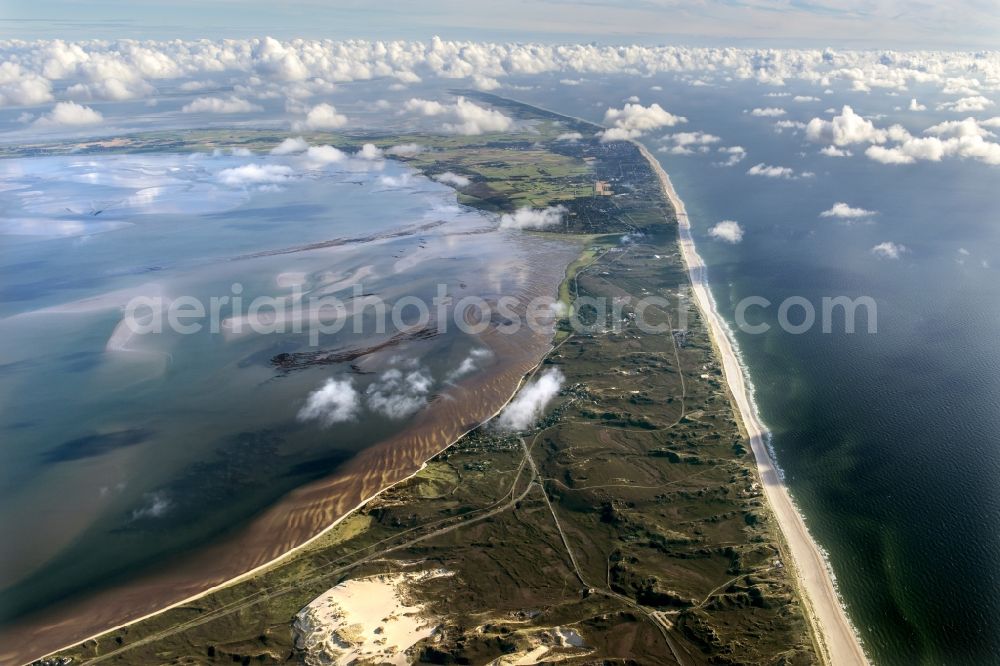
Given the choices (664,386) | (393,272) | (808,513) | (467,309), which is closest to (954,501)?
(808,513)

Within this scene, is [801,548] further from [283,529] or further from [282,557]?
[283,529]

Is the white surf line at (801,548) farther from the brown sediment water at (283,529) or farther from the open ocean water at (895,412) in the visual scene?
the brown sediment water at (283,529)

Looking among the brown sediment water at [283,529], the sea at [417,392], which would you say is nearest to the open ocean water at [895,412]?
the sea at [417,392]

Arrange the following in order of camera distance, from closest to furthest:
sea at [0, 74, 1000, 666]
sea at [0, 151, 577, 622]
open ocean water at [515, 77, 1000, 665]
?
1. open ocean water at [515, 77, 1000, 665]
2. sea at [0, 74, 1000, 666]
3. sea at [0, 151, 577, 622]

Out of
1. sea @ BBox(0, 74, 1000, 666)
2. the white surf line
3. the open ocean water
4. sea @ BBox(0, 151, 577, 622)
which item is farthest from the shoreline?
the open ocean water

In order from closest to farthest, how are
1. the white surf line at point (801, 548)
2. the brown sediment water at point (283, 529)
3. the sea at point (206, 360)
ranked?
the white surf line at point (801, 548), the brown sediment water at point (283, 529), the sea at point (206, 360)

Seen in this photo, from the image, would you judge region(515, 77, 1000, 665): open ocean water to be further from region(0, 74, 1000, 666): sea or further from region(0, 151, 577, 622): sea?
region(0, 151, 577, 622): sea

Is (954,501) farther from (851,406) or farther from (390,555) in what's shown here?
(390,555)
